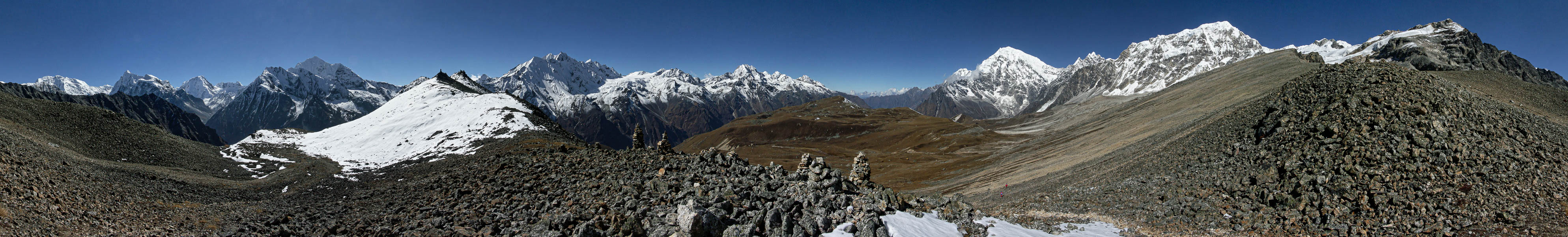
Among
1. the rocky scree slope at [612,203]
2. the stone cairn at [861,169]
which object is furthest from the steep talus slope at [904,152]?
the rocky scree slope at [612,203]

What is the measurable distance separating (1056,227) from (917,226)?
8885mm

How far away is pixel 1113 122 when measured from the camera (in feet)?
349

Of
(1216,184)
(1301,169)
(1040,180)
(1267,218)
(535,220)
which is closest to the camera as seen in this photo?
(535,220)

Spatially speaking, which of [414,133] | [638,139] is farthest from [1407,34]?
[414,133]

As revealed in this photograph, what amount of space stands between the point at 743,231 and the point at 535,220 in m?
8.89

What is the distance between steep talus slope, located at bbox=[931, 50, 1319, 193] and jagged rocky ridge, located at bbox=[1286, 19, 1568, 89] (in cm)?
1865

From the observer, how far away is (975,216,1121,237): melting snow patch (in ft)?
59.4

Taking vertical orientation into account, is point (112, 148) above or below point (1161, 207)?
above

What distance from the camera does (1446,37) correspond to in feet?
456

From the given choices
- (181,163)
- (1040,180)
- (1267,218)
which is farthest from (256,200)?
(1040,180)

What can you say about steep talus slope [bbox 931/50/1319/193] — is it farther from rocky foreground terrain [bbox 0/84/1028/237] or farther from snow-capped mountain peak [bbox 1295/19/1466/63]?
rocky foreground terrain [bbox 0/84/1028/237]

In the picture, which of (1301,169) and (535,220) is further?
(1301,169)

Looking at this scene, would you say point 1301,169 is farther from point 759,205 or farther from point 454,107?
point 454,107

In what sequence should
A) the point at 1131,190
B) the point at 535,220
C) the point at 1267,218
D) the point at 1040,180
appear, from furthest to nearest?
the point at 1040,180
the point at 1131,190
the point at 1267,218
the point at 535,220
